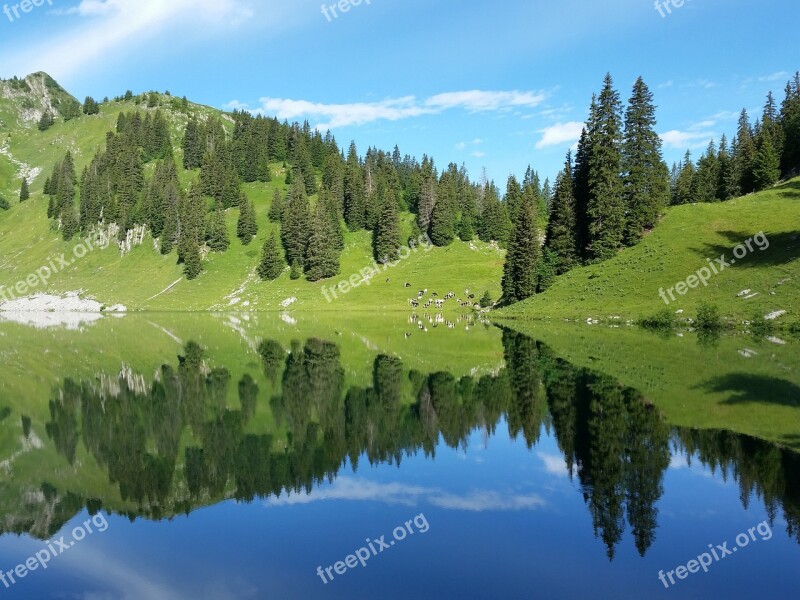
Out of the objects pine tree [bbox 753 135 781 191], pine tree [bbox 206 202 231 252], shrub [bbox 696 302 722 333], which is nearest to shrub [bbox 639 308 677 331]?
shrub [bbox 696 302 722 333]

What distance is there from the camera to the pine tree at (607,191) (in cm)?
8494

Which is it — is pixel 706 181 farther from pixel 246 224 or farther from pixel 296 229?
pixel 246 224

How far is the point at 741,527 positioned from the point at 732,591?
3.15 m

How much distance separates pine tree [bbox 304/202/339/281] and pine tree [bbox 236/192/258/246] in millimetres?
22254

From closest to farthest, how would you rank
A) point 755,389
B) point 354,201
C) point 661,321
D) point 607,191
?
point 755,389 → point 661,321 → point 607,191 → point 354,201

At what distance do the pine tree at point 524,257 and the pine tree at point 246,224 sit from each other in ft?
254

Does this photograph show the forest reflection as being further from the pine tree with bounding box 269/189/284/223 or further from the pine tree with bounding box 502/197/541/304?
the pine tree with bounding box 269/189/284/223

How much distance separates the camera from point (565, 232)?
294 feet

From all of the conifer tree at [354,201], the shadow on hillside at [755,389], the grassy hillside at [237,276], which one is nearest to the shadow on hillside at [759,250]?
the grassy hillside at [237,276]

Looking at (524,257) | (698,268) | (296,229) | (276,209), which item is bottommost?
(698,268)

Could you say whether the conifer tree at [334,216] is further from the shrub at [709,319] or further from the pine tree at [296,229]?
the shrub at [709,319]

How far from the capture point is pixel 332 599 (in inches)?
431

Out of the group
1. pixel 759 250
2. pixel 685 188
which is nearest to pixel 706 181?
pixel 685 188

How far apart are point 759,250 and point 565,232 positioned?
2643cm
